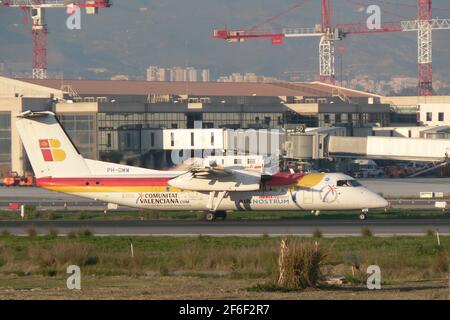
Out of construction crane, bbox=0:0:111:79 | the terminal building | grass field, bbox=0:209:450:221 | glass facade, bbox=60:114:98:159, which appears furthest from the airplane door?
construction crane, bbox=0:0:111:79

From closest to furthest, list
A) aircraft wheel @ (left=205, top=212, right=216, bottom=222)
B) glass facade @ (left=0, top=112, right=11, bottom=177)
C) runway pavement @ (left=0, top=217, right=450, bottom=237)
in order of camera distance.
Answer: runway pavement @ (left=0, top=217, right=450, bottom=237)
aircraft wheel @ (left=205, top=212, right=216, bottom=222)
glass facade @ (left=0, top=112, right=11, bottom=177)

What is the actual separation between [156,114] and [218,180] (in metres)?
51.0

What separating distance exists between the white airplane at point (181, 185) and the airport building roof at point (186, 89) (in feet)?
249

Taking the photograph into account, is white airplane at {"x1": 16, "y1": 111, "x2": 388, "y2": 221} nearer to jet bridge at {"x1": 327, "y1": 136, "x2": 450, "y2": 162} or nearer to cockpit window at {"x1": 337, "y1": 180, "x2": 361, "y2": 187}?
cockpit window at {"x1": 337, "y1": 180, "x2": 361, "y2": 187}

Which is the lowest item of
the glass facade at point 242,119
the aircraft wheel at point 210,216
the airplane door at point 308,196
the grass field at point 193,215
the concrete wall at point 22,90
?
the grass field at point 193,215

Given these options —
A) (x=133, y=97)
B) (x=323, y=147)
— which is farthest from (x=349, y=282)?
(x=133, y=97)

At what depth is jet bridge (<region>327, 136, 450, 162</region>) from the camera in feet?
320

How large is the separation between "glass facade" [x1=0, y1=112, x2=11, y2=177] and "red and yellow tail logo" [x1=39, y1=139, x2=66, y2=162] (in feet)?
151

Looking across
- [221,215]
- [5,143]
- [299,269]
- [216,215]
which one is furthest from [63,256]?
[5,143]

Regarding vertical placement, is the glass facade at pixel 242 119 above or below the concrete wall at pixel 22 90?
below

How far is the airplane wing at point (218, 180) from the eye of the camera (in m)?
55.3

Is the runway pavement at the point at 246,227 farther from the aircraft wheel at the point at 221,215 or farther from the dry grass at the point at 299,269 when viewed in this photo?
the dry grass at the point at 299,269

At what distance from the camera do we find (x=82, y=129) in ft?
331

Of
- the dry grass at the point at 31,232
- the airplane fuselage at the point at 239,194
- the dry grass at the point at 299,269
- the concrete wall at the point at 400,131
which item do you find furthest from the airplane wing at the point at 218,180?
the concrete wall at the point at 400,131
